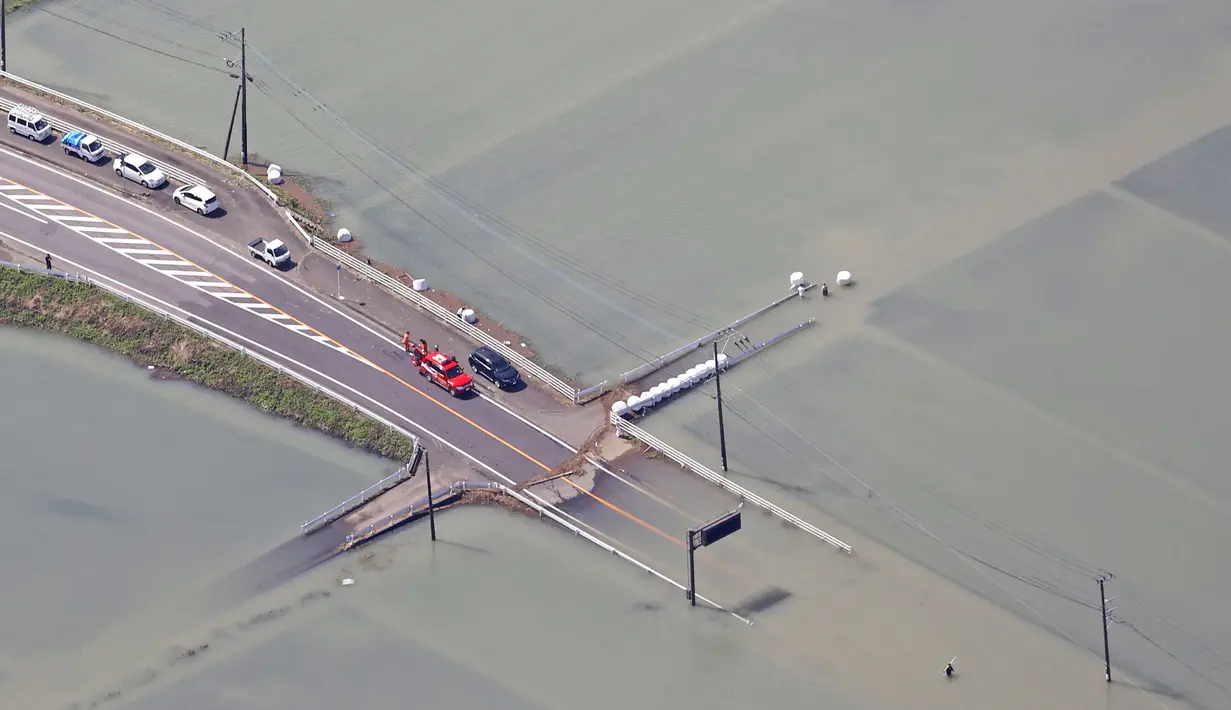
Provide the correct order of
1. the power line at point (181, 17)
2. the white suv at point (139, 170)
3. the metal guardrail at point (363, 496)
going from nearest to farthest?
the metal guardrail at point (363, 496), the white suv at point (139, 170), the power line at point (181, 17)

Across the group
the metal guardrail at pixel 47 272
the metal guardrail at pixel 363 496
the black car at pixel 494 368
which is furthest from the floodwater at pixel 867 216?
the metal guardrail at pixel 47 272

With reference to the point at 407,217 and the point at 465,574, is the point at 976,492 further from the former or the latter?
the point at 407,217

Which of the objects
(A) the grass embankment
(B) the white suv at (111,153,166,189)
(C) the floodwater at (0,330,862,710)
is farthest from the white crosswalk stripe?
(C) the floodwater at (0,330,862,710)

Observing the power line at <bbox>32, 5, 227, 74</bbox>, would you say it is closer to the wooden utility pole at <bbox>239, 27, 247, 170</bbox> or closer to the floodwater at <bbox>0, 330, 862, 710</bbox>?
the wooden utility pole at <bbox>239, 27, 247, 170</bbox>

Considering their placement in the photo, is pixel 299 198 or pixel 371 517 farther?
pixel 299 198

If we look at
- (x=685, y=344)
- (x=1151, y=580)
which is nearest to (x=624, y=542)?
(x=685, y=344)

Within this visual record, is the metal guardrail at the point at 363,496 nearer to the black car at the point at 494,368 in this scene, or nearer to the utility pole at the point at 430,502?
the utility pole at the point at 430,502

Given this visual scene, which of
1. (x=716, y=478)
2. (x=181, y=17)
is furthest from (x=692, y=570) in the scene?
(x=181, y=17)
